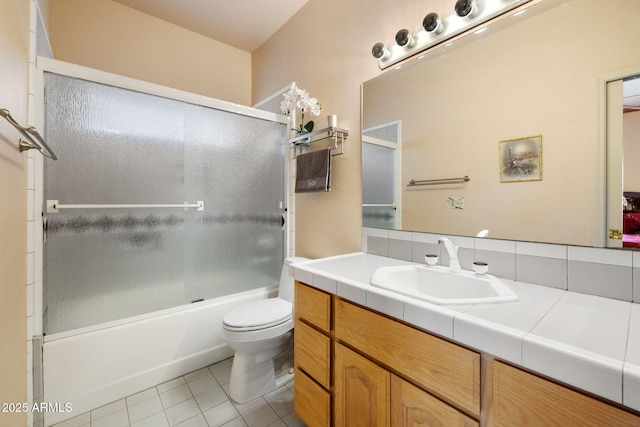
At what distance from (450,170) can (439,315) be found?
0.76 metres

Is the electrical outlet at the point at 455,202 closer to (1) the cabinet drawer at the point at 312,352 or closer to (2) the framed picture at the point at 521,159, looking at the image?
(2) the framed picture at the point at 521,159

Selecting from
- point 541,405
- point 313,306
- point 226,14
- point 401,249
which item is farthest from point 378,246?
point 226,14

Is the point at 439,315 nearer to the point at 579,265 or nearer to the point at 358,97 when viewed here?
the point at 579,265

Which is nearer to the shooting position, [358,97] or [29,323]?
[29,323]

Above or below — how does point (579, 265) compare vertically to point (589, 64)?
below

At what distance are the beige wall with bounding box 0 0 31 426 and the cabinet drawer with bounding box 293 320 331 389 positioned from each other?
980 mm

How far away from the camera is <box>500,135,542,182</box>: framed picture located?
95 cm

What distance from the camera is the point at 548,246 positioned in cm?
94

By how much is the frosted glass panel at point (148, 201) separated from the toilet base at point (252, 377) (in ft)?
1.86

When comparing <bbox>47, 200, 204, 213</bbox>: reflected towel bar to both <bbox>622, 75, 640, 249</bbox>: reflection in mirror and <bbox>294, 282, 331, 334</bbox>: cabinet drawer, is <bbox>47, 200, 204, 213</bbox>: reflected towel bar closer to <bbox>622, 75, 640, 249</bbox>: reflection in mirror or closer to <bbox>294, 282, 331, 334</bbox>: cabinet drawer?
<bbox>294, 282, 331, 334</bbox>: cabinet drawer

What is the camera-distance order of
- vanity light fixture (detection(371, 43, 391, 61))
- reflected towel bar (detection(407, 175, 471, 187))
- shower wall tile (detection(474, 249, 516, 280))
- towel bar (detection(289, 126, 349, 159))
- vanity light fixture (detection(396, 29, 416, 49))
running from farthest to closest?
towel bar (detection(289, 126, 349, 159)) < vanity light fixture (detection(371, 43, 391, 61)) < vanity light fixture (detection(396, 29, 416, 49)) < reflected towel bar (detection(407, 175, 471, 187)) < shower wall tile (detection(474, 249, 516, 280))

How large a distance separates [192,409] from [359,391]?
105cm

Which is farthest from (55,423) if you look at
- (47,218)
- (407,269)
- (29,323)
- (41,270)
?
(407,269)

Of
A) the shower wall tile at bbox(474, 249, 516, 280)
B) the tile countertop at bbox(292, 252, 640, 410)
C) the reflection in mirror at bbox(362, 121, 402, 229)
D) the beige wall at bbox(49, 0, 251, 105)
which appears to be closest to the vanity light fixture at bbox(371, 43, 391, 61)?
the reflection in mirror at bbox(362, 121, 402, 229)
